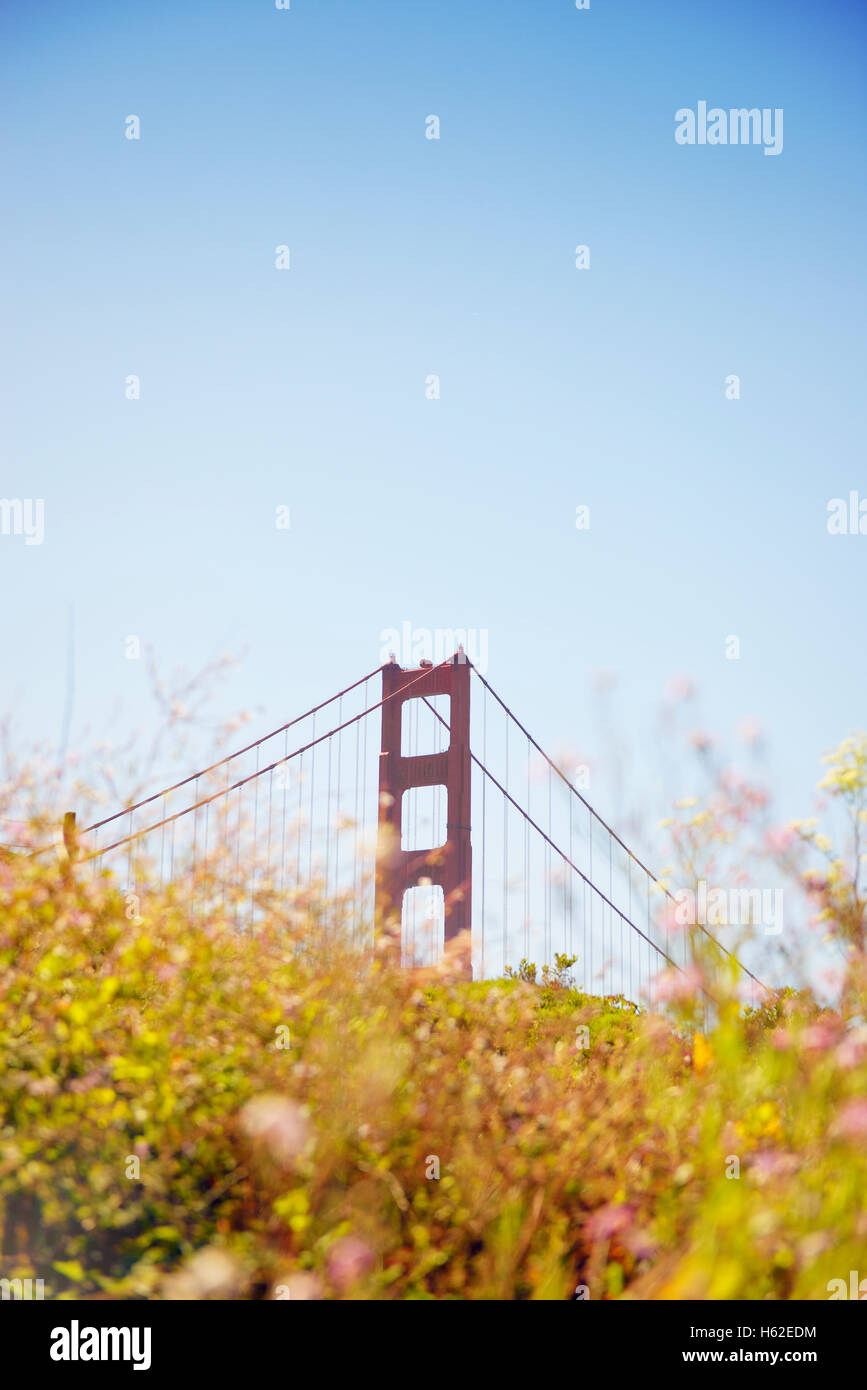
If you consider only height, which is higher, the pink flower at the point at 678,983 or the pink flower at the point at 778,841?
the pink flower at the point at 778,841

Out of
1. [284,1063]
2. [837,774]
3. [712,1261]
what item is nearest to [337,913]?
[284,1063]

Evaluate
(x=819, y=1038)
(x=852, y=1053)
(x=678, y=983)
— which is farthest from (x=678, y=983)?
(x=852, y=1053)

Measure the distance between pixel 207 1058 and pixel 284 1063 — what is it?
0.83 feet

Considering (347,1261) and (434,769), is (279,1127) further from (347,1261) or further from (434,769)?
(434,769)

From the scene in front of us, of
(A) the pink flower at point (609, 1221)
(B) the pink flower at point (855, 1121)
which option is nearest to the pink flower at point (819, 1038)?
(B) the pink flower at point (855, 1121)

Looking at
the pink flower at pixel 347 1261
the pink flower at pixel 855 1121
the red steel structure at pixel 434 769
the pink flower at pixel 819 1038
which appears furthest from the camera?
the red steel structure at pixel 434 769

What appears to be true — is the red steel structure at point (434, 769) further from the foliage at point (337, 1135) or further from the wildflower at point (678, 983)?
the wildflower at point (678, 983)

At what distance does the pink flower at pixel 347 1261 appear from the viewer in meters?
2.76

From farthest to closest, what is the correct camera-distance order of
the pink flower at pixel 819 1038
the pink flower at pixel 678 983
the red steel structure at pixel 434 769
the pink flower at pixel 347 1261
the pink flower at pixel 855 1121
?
the red steel structure at pixel 434 769, the pink flower at pixel 678 983, the pink flower at pixel 819 1038, the pink flower at pixel 347 1261, the pink flower at pixel 855 1121

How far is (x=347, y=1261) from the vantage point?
9.14 ft

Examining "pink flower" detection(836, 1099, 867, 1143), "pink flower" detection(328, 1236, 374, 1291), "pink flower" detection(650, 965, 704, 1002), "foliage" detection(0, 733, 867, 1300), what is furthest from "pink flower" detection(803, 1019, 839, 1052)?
"pink flower" detection(328, 1236, 374, 1291)

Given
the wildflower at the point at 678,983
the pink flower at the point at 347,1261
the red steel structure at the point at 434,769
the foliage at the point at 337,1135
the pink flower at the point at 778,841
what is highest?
the red steel structure at the point at 434,769

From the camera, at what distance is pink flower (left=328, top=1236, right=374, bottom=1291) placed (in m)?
2.76
